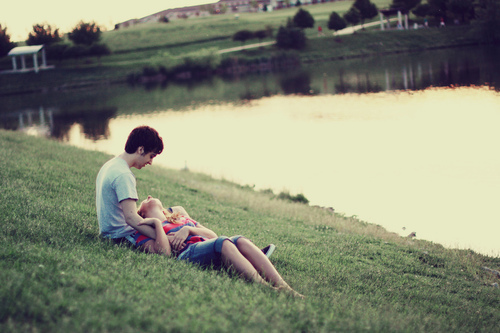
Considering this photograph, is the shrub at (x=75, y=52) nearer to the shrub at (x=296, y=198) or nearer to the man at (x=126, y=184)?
the shrub at (x=296, y=198)

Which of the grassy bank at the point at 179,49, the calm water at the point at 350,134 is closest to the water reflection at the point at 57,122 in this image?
the calm water at the point at 350,134

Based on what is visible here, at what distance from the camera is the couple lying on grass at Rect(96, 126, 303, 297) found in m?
5.73

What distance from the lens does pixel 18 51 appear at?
87500 millimetres

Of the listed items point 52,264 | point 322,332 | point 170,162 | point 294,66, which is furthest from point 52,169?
point 294,66

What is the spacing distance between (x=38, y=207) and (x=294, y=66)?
77549 millimetres

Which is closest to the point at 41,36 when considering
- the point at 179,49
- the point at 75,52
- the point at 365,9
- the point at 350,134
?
the point at 75,52

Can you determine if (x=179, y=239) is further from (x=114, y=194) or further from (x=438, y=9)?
(x=438, y=9)

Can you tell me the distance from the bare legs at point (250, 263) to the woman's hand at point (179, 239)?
2.40 ft

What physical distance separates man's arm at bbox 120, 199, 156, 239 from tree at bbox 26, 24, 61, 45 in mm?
105200

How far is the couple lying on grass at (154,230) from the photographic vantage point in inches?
225

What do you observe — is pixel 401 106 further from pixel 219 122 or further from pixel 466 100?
pixel 219 122

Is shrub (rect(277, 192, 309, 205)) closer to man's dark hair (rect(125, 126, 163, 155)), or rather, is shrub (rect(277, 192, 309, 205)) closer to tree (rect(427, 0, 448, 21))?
man's dark hair (rect(125, 126, 163, 155))

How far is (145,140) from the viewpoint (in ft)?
19.6

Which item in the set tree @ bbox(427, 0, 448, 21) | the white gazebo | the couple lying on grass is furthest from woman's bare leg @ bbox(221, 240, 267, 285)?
tree @ bbox(427, 0, 448, 21)
